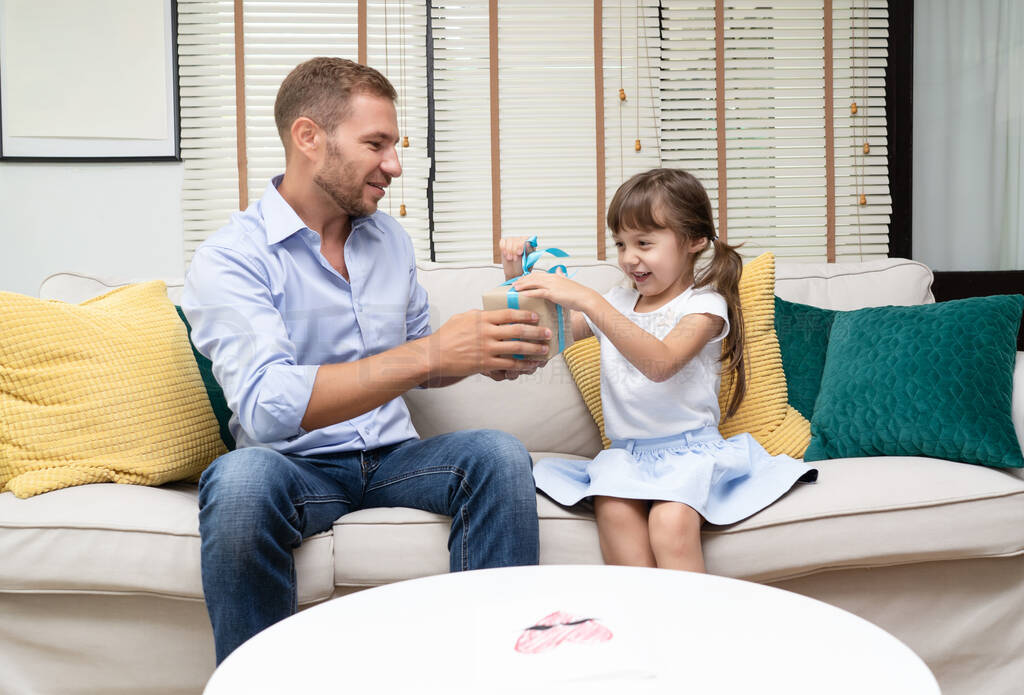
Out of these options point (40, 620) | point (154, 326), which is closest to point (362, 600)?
point (40, 620)

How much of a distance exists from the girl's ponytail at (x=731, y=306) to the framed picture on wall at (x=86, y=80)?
81.7 inches

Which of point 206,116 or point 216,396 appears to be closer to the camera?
point 216,396

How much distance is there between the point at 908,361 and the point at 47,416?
1.63m

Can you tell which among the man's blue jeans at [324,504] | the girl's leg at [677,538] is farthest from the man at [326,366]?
the girl's leg at [677,538]

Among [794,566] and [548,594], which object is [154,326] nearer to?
[548,594]

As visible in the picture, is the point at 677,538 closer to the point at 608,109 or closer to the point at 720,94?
the point at 608,109

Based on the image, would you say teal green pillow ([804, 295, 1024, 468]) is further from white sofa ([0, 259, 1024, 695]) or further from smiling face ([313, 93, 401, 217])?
smiling face ([313, 93, 401, 217])

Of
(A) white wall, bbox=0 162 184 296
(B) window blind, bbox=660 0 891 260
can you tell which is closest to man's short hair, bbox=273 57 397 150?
(A) white wall, bbox=0 162 184 296

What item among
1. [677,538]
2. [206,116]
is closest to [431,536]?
[677,538]

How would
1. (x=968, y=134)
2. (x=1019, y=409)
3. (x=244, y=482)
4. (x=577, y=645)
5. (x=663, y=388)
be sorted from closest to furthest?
1. (x=577, y=645)
2. (x=244, y=482)
3. (x=1019, y=409)
4. (x=663, y=388)
5. (x=968, y=134)

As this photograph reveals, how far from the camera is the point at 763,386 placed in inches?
64.8

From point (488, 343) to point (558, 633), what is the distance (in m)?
0.59

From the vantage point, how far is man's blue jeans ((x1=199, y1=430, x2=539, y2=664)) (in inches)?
43.1

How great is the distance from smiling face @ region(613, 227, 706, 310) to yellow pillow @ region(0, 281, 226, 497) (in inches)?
36.2
